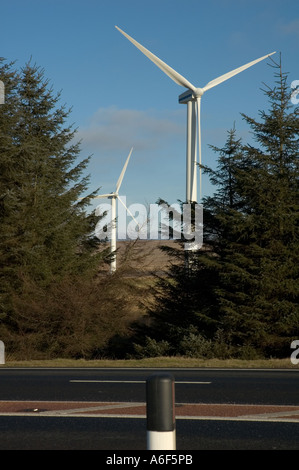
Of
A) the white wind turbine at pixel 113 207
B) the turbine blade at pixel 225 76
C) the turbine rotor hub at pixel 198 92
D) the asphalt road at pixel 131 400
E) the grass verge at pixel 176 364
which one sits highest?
the turbine blade at pixel 225 76

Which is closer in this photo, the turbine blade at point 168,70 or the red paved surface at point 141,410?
the red paved surface at point 141,410

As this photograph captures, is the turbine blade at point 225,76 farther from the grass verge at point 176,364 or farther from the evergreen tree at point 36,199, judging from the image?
the grass verge at point 176,364

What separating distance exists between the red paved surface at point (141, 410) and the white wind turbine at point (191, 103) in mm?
21681

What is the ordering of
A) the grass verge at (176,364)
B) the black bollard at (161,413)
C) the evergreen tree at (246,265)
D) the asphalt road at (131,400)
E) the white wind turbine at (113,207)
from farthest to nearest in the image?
the white wind turbine at (113,207), the evergreen tree at (246,265), the grass verge at (176,364), the asphalt road at (131,400), the black bollard at (161,413)

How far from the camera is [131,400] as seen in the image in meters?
9.94

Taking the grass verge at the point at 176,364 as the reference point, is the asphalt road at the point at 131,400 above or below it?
above

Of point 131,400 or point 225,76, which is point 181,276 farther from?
point 131,400

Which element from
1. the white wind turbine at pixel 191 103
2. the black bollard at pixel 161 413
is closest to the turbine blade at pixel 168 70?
the white wind turbine at pixel 191 103

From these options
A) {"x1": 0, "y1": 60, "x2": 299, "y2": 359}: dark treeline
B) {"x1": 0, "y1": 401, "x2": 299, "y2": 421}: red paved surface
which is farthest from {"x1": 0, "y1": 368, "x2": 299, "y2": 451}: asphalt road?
{"x1": 0, "y1": 60, "x2": 299, "y2": 359}: dark treeline

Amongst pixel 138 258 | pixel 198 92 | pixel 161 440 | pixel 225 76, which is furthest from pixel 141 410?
pixel 225 76

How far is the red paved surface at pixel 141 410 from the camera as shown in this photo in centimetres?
839

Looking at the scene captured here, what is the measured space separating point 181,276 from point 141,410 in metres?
21.8

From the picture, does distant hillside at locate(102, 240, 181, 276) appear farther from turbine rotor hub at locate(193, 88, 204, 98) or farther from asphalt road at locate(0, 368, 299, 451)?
asphalt road at locate(0, 368, 299, 451)
